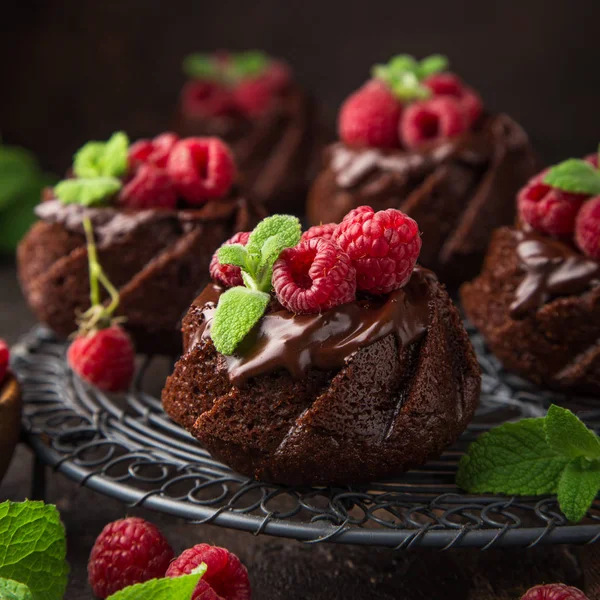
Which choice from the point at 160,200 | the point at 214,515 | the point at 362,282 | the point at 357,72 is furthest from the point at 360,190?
the point at 357,72

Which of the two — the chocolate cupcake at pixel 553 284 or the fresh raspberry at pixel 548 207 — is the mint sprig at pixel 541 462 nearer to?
the chocolate cupcake at pixel 553 284

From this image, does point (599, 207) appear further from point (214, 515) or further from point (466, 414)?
point (214, 515)

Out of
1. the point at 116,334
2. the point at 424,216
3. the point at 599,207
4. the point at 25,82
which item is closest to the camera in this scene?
the point at 599,207

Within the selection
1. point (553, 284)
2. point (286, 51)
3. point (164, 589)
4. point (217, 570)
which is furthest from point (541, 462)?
point (286, 51)

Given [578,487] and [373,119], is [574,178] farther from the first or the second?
[373,119]

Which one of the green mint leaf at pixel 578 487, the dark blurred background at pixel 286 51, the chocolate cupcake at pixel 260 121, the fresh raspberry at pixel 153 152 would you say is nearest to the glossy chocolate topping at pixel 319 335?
the green mint leaf at pixel 578 487

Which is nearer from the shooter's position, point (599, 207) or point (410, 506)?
point (410, 506)
